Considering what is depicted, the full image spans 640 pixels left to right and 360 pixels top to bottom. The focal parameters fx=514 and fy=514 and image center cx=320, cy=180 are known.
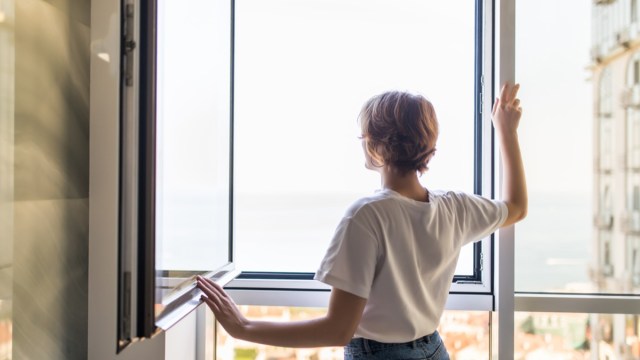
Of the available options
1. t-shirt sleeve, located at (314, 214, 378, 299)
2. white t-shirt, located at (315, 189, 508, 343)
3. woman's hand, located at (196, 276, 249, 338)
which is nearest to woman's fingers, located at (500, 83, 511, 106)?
white t-shirt, located at (315, 189, 508, 343)

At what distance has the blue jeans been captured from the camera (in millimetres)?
1107

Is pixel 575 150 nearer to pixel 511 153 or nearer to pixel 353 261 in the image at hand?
pixel 511 153

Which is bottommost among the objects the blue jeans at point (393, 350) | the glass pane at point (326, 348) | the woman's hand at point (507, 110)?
the glass pane at point (326, 348)

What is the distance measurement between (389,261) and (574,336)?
80cm

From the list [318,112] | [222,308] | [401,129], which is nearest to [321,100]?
[318,112]

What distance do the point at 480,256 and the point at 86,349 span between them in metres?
1.10

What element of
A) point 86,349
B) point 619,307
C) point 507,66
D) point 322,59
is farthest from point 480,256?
point 86,349

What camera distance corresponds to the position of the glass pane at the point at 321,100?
1.54 m

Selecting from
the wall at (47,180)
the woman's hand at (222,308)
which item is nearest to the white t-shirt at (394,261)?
the woman's hand at (222,308)

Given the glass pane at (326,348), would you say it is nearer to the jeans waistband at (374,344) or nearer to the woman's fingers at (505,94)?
the jeans waistband at (374,344)

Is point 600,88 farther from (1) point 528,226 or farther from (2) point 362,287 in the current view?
(2) point 362,287

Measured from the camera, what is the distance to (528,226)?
1482 mm

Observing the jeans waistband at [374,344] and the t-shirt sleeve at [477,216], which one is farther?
the t-shirt sleeve at [477,216]

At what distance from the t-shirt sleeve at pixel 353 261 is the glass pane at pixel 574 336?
680mm
